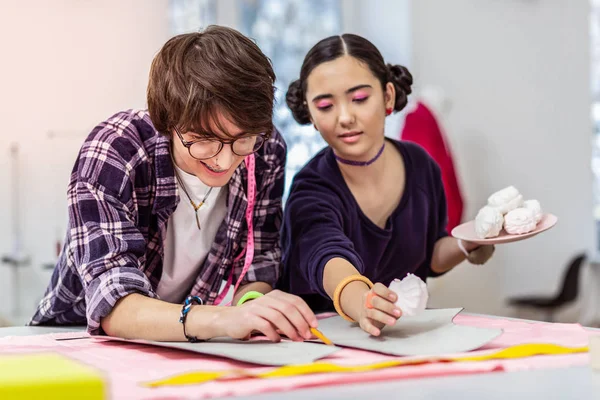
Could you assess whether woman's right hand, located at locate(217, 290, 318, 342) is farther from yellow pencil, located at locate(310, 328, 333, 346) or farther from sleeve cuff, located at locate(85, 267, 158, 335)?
sleeve cuff, located at locate(85, 267, 158, 335)

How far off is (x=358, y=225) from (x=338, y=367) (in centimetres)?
74

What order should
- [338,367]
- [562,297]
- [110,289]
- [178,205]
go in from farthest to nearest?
[562,297], [178,205], [110,289], [338,367]

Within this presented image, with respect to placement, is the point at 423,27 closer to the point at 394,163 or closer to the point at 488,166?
the point at 488,166

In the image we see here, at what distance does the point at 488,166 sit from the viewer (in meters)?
4.50

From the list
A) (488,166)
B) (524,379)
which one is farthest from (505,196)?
(488,166)

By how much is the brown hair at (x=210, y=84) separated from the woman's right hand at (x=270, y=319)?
0.89 ft

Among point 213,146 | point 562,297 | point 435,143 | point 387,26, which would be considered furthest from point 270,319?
point 562,297

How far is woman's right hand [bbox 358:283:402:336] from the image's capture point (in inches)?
40.2

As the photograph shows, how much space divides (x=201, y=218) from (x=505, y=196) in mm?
559

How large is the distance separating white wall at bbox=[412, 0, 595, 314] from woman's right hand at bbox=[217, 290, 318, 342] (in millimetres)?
3182

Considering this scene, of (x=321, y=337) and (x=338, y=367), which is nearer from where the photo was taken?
(x=338, y=367)

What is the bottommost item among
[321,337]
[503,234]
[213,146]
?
[321,337]

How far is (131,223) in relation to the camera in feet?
3.92

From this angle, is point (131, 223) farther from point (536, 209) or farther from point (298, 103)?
point (536, 209)
